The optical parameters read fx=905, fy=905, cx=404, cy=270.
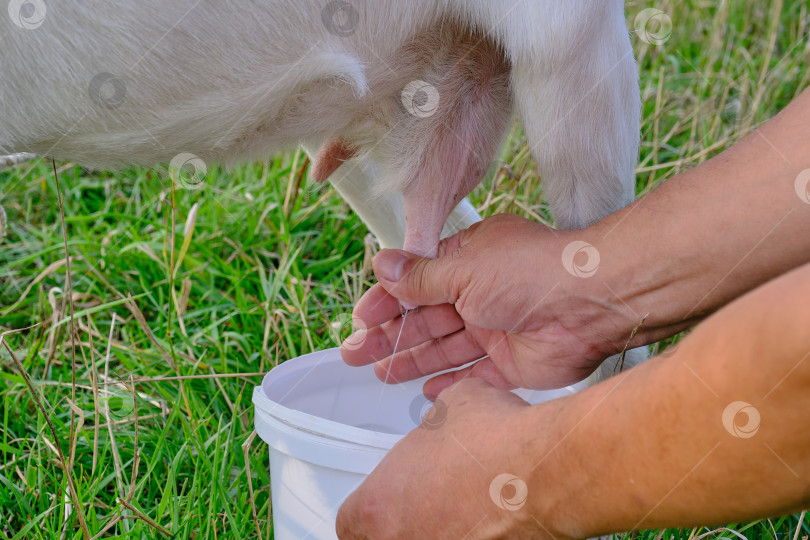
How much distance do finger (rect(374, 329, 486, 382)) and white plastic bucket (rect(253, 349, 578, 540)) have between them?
0.05 metres

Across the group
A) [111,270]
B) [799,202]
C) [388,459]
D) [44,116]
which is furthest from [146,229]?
[799,202]

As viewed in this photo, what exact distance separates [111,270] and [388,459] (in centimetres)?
117

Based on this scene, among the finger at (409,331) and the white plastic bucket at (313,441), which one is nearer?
the white plastic bucket at (313,441)

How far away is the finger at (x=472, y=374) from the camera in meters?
1.24
